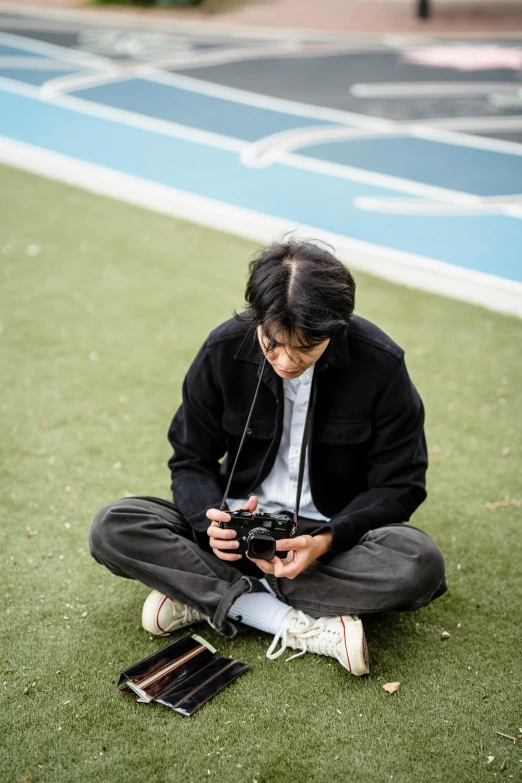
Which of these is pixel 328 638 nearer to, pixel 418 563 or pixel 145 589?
pixel 418 563

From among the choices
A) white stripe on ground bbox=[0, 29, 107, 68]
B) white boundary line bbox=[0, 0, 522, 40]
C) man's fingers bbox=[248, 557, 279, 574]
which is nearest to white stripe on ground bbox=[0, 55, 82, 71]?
white stripe on ground bbox=[0, 29, 107, 68]

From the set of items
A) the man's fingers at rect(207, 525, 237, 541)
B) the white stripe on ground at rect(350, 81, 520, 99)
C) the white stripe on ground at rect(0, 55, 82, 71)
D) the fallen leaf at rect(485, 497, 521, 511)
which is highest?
the white stripe on ground at rect(0, 55, 82, 71)

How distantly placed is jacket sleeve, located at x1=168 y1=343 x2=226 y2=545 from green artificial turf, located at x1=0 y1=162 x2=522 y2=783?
0.46 metres

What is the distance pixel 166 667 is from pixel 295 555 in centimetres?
56

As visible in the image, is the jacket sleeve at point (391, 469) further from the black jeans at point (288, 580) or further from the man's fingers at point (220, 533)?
the man's fingers at point (220, 533)

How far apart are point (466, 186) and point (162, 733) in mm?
6491

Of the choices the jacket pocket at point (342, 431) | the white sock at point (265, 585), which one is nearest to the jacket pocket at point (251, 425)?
the jacket pocket at point (342, 431)

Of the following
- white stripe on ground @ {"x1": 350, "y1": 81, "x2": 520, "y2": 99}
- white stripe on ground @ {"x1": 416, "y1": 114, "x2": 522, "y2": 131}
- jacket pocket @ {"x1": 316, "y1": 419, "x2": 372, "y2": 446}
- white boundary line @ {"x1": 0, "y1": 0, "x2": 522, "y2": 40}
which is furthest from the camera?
white boundary line @ {"x1": 0, "y1": 0, "x2": 522, "y2": 40}

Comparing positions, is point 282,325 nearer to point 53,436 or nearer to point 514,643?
point 514,643

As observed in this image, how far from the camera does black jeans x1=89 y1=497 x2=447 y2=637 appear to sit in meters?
2.70

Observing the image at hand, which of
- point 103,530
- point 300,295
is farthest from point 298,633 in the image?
point 300,295

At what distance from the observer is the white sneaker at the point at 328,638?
8.66 ft

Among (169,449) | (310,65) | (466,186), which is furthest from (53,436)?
(310,65)

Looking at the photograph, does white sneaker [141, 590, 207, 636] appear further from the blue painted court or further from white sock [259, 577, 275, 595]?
the blue painted court
